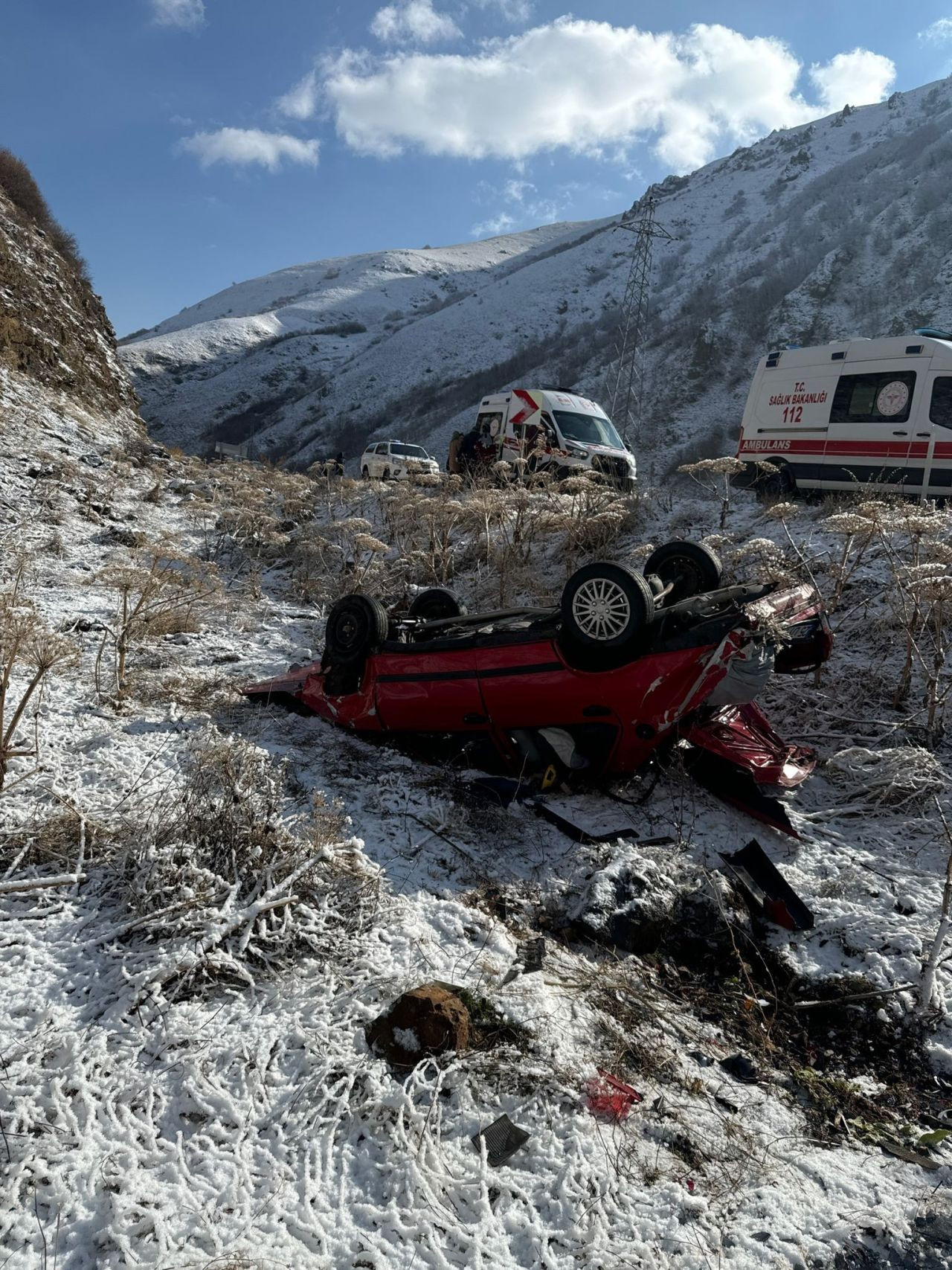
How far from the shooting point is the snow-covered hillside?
36.1 metres

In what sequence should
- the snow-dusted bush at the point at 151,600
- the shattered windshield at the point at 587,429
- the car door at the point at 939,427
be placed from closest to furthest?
the snow-dusted bush at the point at 151,600 → the car door at the point at 939,427 → the shattered windshield at the point at 587,429

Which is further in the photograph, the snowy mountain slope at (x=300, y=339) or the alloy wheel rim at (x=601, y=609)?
the snowy mountain slope at (x=300, y=339)

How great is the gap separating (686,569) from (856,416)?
648 centimetres

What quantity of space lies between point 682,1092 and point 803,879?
1.81 m

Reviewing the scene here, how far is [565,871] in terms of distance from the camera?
383cm

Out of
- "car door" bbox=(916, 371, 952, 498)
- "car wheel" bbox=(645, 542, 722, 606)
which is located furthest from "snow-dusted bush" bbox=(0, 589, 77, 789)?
"car door" bbox=(916, 371, 952, 498)

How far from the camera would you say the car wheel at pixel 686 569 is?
5.41 m

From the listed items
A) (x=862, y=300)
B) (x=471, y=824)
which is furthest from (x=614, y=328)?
(x=471, y=824)

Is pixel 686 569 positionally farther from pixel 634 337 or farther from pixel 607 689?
pixel 634 337

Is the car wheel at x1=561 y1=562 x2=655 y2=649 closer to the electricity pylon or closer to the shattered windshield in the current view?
the shattered windshield

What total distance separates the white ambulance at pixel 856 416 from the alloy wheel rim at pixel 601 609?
19.4 feet

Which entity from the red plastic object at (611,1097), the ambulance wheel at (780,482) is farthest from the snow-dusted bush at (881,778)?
the ambulance wheel at (780,482)

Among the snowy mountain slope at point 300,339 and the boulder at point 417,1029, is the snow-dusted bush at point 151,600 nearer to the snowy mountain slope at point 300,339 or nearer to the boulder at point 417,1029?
the boulder at point 417,1029

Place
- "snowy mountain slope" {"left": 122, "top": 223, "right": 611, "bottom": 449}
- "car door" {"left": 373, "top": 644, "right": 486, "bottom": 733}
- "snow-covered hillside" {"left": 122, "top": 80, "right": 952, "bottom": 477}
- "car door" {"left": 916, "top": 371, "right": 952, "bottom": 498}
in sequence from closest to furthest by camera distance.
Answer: "car door" {"left": 373, "top": 644, "right": 486, "bottom": 733}, "car door" {"left": 916, "top": 371, "right": 952, "bottom": 498}, "snow-covered hillside" {"left": 122, "top": 80, "right": 952, "bottom": 477}, "snowy mountain slope" {"left": 122, "top": 223, "right": 611, "bottom": 449}
